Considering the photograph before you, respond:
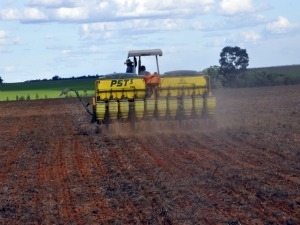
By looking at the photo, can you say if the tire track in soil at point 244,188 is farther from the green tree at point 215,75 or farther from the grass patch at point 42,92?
the grass patch at point 42,92

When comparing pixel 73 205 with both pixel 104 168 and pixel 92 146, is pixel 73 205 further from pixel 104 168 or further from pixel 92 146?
pixel 92 146

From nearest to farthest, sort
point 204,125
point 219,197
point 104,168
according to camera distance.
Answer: point 219,197 < point 104,168 < point 204,125

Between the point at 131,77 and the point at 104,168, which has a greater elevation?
the point at 131,77

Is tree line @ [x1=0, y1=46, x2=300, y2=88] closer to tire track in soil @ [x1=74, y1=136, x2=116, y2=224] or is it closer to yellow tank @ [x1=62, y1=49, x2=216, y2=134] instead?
yellow tank @ [x1=62, y1=49, x2=216, y2=134]

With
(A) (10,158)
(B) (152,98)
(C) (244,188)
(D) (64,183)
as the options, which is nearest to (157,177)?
(D) (64,183)

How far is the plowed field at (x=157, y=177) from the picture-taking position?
11508mm

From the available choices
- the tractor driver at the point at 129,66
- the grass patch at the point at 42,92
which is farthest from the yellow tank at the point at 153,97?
the grass patch at the point at 42,92

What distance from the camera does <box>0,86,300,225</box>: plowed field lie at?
11508 millimetres

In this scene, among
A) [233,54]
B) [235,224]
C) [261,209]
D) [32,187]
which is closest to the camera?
[235,224]

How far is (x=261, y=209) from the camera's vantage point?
11.4m

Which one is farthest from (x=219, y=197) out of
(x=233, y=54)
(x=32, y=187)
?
(x=233, y=54)

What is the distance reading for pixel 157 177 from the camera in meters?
14.9

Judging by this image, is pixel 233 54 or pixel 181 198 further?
pixel 233 54

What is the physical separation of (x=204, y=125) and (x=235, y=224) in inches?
605
